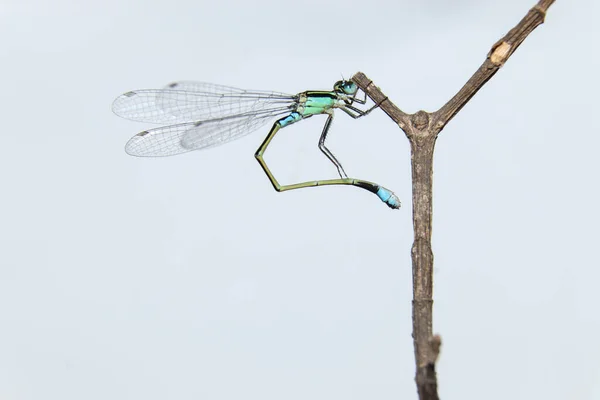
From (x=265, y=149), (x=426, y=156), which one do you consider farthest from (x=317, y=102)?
(x=426, y=156)

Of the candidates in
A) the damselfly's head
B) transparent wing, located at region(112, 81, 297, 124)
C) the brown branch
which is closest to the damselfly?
transparent wing, located at region(112, 81, 297, 124)

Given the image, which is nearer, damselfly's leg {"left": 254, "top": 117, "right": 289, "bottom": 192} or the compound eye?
the compound eye

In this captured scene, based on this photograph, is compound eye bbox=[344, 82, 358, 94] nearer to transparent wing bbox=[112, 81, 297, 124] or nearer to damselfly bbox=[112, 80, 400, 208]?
damselfly bbox=[112, 80, 400, 208]

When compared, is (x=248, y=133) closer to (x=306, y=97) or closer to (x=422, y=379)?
(x=306, y=97)

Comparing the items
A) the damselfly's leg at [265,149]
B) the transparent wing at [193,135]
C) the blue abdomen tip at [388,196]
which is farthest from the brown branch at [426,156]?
the transparent wing at [193,135]

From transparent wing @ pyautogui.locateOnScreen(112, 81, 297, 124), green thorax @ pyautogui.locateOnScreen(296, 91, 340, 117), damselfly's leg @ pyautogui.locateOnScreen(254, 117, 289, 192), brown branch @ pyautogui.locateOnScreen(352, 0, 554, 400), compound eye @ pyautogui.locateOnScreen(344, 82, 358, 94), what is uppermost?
transparent wing @ pyautogui.locateOnScreen(112, 81, 297, 124)

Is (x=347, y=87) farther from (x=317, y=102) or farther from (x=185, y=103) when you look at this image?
(x=185, y=103)
